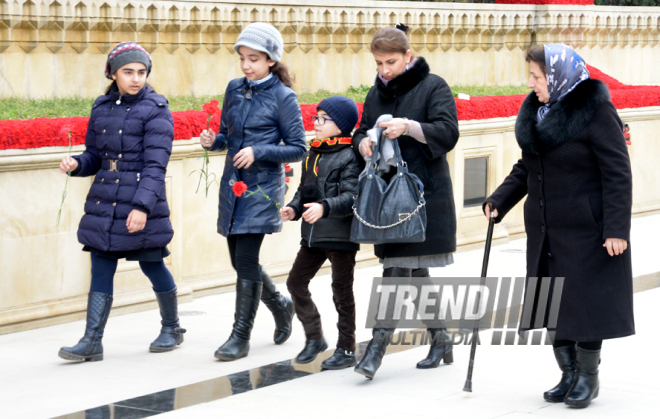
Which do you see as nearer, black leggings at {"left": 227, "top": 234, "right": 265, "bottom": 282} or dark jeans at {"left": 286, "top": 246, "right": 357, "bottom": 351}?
dark jeans at {"left": 286, "top": 246, "right": 357, "bottom": 351}

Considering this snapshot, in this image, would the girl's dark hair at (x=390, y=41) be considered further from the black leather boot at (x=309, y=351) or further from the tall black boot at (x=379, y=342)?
the black leather boot at (x=309, y=351)

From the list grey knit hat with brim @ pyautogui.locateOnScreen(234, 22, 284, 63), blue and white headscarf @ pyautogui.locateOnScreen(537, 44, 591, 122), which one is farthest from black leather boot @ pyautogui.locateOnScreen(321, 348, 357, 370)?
blue and white headscarf @ pyautogui.locateOnScreen(537, 44, 591, 122)

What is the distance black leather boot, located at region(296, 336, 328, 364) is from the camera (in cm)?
578

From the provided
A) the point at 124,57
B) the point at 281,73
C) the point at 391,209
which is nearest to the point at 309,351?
the point at 391,209

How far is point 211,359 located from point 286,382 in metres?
0.71

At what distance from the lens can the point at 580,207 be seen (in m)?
4.79

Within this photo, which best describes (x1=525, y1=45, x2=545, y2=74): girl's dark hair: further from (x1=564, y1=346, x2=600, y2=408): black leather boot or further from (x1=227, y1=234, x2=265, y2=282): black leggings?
(x1=227, y1=234, x2=265, y2=282): black leggings

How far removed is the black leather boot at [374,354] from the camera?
17.3 feet

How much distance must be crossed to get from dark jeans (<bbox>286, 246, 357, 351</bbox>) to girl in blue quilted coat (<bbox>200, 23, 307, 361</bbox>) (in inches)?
10.8

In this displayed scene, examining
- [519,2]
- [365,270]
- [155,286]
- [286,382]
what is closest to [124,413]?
[286,382]

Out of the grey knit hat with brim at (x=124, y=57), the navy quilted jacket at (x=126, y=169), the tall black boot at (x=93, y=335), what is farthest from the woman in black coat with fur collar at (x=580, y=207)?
the tall black boot at (x=93, y=335)

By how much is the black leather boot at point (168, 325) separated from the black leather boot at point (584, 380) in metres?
2.38

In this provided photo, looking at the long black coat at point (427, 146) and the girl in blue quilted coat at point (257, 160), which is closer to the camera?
the long black coat at point (427, 146)

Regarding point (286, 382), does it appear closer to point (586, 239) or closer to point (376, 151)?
point (376, 151)
